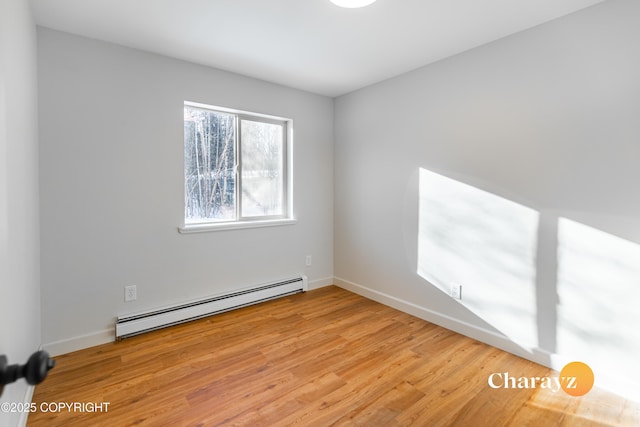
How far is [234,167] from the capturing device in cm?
319

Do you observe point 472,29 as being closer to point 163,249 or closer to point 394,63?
point 394,63

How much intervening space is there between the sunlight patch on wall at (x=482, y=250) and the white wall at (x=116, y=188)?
6.19 ft

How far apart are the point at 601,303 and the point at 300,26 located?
2756 mm

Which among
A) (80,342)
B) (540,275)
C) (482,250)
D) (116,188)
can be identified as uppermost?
(116,188)

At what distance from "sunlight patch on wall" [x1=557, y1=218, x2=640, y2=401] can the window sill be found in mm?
2535

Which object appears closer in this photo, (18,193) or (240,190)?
(18,193)

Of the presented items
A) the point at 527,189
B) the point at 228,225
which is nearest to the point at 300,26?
the point at 228,225

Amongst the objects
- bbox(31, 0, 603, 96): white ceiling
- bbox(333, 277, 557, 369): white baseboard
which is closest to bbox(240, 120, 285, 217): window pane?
bbox(31, 0, 603, 96): white ceiling

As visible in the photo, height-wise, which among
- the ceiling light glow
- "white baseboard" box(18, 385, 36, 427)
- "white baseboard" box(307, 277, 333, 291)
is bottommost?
"white baseboard" box(18, 385, 36, 427)

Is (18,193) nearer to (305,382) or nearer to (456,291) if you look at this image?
(305,382)

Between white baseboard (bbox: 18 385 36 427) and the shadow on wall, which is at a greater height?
the shadow on wall

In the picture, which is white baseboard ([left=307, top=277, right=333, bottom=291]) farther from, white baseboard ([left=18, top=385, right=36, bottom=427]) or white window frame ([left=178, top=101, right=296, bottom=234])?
white baseboard ([left=18, top=385, right=36, bottom=427])

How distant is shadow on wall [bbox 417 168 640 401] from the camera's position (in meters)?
1.86

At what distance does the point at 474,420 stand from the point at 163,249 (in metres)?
2.63
